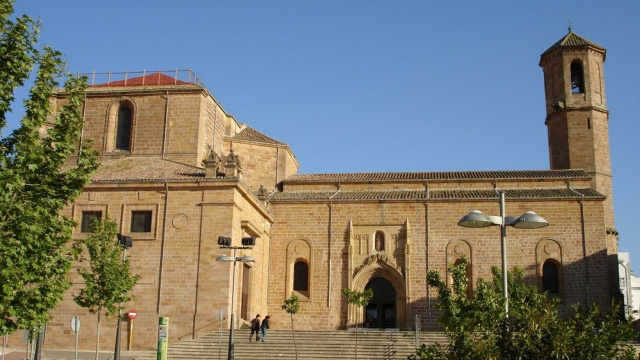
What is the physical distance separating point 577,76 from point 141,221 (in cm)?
2688

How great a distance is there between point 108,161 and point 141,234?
6.36 metres

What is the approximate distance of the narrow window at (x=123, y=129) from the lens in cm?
3641

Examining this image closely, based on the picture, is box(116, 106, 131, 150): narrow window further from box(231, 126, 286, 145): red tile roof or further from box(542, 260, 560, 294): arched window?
box(542, 260, 560, 294): arched window

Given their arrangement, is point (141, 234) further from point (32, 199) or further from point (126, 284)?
point (32, 199)

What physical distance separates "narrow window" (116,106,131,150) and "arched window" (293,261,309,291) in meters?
10.3

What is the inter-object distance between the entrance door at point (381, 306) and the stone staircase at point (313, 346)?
7225 mm

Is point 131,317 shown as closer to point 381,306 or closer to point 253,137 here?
point 381,306

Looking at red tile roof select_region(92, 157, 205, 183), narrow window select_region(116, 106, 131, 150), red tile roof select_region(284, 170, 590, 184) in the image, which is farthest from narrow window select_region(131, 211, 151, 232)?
red tile roof select_region(284, 170, 590, 184)

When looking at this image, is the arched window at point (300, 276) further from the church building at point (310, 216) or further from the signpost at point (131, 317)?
the signpost at point (131, 317)

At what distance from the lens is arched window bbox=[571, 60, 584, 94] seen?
140 ft

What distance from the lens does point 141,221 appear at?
30.7 meters

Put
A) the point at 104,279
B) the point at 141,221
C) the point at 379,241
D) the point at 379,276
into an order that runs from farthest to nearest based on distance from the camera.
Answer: the point at 379,241 → the point at 379,276 → the point at 141,221 → the point at 104,279

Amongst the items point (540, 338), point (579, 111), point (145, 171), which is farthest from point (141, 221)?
point (579, 111)

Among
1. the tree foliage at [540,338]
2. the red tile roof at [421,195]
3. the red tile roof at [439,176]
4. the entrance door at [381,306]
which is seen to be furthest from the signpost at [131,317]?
the tree foliage at [540,338]
